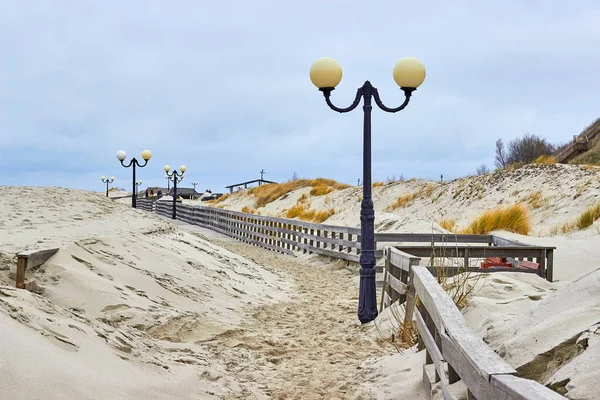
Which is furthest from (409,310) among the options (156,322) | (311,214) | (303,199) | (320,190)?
(320,190)

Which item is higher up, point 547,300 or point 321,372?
point 547,300

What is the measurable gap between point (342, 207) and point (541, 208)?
12318 mm

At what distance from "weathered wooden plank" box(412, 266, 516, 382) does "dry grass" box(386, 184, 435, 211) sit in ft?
82.9

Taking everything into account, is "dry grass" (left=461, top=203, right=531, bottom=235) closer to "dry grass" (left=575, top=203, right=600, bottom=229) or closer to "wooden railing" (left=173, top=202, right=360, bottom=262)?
"dry grass" (left=575, top=203, right=600, bottom=229)

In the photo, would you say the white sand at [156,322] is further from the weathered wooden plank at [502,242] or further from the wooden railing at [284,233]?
the weathered wooden plank at [502,242]

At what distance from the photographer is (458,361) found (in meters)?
3.11

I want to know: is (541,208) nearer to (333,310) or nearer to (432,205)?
(432,205)

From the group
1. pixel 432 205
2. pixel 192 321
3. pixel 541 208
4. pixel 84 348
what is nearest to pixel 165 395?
pixel 84 348

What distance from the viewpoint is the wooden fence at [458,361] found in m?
2.27

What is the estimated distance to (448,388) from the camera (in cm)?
342

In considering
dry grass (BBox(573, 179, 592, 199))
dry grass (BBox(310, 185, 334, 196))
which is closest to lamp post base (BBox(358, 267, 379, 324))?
dry grass (BBox(573, 179, 592, 199))

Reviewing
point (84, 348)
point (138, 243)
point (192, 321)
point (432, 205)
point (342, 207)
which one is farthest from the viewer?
point (342, 207)

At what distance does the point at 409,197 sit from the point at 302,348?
24501mm

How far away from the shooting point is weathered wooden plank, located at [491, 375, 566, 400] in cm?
209
